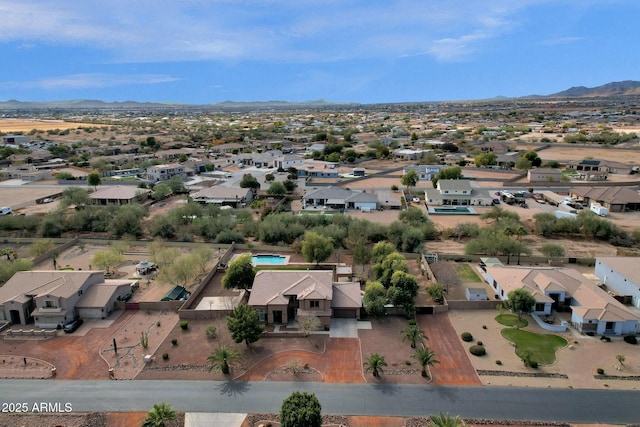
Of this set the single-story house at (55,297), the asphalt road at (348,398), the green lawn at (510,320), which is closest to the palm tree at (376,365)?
the asphalt road at (348,398)

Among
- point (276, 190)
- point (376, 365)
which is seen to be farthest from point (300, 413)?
point (276, 190)

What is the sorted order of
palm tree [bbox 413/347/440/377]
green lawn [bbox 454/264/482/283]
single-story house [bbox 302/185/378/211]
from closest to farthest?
palm tree [bbox 413/347/440/377] → green lawn [bbox 454/264/482/283] → single-story house [bbox 302/185/378/211]

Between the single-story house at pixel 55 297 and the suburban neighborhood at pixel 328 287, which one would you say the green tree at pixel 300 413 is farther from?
the single-story house at pixel 55 297

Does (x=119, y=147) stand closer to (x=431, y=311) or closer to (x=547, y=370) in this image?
(x=431, y=311)

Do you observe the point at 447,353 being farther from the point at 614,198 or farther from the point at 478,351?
the point at 614,198

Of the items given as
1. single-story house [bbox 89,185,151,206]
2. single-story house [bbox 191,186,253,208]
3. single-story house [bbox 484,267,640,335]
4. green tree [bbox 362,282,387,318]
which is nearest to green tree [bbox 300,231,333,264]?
green tree [bbox 362,282,387,318]

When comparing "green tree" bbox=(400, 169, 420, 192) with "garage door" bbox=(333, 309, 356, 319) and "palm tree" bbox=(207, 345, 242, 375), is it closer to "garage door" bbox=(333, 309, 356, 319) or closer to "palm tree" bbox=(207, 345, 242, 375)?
"garage door" bbox=(333, 309, 356, 319)

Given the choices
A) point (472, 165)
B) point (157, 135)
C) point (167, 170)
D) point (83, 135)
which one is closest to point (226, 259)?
point (167, 170)

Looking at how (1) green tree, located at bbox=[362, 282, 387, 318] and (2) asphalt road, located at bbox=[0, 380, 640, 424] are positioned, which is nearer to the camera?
(2) asphalt road, located at bbox=[0, 380, 640, 424]
